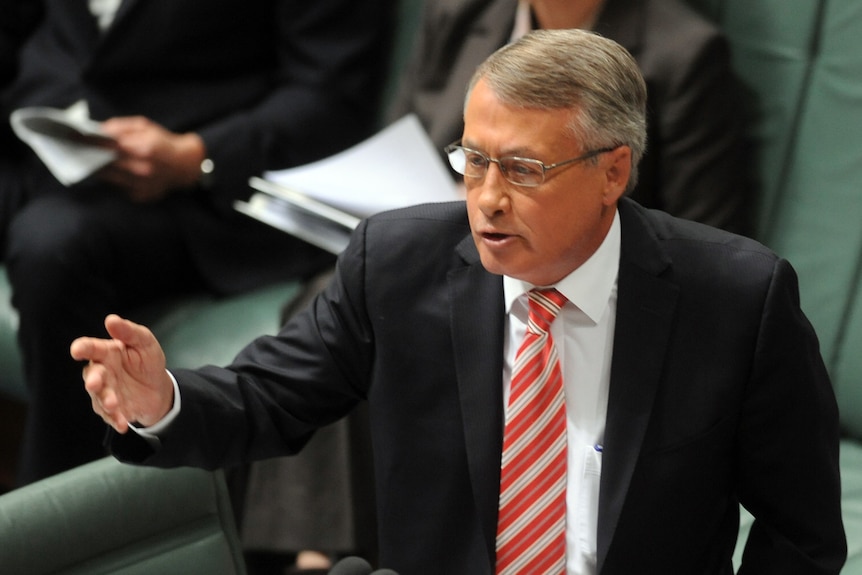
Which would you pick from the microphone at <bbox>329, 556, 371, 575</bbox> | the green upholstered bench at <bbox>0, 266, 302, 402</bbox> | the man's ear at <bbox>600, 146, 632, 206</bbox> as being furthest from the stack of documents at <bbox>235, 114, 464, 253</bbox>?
the microphone at <bbox>329, 556, 371, 575</bbox>

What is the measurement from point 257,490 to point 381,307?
87 centimetres

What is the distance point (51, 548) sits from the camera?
1203 millimetres

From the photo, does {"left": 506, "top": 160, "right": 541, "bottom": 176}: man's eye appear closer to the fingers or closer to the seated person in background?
the fingers

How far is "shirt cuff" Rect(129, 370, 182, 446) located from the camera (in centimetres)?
125

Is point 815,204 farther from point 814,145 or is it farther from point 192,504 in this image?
point 192,504

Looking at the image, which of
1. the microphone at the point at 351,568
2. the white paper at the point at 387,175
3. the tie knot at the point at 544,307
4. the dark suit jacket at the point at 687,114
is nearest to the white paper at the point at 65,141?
the white paper at the point at 387,175

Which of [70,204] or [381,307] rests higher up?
[381,307]

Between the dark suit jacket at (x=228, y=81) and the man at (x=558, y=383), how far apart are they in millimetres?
1058

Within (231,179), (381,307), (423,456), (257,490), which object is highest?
(381,307)

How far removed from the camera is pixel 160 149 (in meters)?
2.32

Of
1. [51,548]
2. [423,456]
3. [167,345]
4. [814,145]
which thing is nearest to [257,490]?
[167,345]

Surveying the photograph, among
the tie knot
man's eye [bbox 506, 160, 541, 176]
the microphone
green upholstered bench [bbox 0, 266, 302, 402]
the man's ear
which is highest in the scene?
man's eye [bbox 506, 160, 541, 176]

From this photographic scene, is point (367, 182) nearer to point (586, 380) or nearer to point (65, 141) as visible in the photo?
point (65, 141)

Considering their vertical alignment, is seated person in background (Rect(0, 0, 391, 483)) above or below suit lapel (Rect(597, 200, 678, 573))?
below
